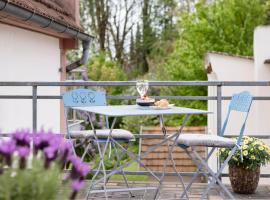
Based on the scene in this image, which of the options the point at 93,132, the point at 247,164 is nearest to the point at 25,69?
the point at 93,132

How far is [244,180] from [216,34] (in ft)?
32.8

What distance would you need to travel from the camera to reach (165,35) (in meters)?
24.4

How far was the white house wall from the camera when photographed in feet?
20.6

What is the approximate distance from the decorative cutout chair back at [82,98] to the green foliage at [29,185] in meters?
2.72

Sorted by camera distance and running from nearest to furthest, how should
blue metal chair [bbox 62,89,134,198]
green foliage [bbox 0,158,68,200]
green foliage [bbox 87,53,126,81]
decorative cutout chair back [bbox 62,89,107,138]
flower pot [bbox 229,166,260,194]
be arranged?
green foliage [bbox 0,158,68,200]
blue metal chair [bbox 62,89,134,198]
decorative cutout chair back [bbox 62,89,107,138]
flower pot [bbox 229,166,260,194]
green foliage [bbox 87,53,126,81]

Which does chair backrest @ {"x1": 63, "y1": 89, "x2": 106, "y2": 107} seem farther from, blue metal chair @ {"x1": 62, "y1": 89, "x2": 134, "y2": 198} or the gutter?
the gutter

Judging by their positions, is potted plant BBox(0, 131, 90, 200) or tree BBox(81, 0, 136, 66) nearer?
potted plant BBox(0, 131, 90, 200)

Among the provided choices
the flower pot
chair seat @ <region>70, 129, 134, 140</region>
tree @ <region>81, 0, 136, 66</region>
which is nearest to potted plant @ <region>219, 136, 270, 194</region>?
the flower pot

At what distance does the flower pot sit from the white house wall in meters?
2.70

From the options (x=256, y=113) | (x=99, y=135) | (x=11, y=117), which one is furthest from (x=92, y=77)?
(x=99, y=135)

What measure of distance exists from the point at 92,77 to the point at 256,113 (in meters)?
11.0

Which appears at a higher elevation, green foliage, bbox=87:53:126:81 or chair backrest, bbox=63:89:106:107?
green foliage, bbox=87:53:126:81

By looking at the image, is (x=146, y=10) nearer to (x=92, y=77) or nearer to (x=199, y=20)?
(x=92, y=77)

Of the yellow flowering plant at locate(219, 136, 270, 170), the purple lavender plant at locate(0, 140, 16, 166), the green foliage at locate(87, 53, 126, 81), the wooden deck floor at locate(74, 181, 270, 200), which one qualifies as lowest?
the wooden deck floor at locate(74, 181, 270, 200)
